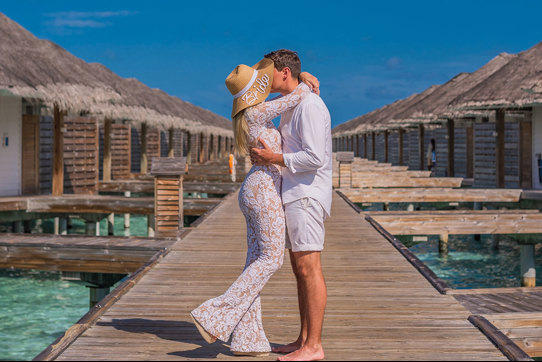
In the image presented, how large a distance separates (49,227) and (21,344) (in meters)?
12.1

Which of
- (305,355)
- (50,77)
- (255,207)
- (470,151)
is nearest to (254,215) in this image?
(255,207)

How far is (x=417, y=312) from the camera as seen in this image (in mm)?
4285

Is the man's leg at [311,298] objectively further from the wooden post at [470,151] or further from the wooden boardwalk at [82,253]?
the wooden post at [470,151]

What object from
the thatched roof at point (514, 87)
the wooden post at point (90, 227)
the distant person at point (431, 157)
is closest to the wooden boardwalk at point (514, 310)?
the thatched roof at point (514, 87)

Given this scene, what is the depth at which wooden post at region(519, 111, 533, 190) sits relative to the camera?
19.0 m

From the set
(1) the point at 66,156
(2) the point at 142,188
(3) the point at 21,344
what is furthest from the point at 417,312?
(1) the point at 66,156

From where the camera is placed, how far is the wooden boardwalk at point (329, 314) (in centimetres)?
339

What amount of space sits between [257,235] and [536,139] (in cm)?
1779

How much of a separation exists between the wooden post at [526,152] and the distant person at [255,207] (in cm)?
1778

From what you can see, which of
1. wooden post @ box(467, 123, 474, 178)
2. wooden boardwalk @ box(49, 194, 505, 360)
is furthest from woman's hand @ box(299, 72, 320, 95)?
wooden post @ box(467, 123, 474, 178)

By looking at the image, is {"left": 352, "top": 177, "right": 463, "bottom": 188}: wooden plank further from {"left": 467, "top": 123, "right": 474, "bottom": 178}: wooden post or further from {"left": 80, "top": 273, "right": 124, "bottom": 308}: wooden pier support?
{"left": 80, "top": 273, "right": 124, "bottom": 308}: wooden pier support

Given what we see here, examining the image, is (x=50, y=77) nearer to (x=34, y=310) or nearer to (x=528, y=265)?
(x=34, y=310)

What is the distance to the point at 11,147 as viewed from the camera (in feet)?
51.6

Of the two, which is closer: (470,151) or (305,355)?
(305,355)
